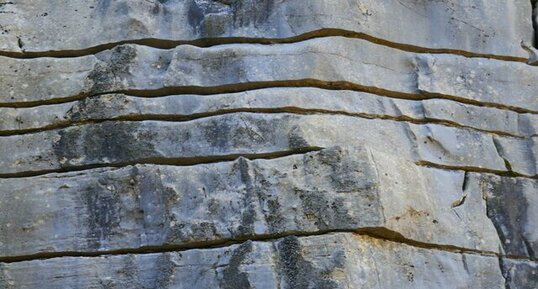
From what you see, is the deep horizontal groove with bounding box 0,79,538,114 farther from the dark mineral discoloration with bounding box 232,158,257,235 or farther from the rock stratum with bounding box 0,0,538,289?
the dark mineral discoloration with bounding box 232,158,257,235

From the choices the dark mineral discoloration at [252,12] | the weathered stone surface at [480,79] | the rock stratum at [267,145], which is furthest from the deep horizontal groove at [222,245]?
the dark mineral discoloration at [252,12]

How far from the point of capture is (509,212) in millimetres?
6688

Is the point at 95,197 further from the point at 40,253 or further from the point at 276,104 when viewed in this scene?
the point at 276,104

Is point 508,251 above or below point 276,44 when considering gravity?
below

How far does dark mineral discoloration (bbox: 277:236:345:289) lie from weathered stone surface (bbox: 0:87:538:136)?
0.90m

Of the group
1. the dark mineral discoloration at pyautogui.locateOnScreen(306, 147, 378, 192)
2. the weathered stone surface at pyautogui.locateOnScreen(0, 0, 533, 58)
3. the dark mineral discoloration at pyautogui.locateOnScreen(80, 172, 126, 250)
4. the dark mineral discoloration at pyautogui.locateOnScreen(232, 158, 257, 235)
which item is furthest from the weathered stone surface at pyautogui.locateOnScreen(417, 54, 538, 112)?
the dark mineral discoloration at pyautogui.locateOnScreen(80, 172, 126, 250)

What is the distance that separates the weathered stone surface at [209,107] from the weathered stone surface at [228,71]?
67mm

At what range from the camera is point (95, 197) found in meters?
6.27

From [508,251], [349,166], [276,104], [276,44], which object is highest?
[276,44]

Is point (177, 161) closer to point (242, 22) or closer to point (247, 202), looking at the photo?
point (247, 202)

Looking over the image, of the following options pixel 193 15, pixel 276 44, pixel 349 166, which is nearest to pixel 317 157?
pixel 349 166

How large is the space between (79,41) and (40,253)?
1.38 metres

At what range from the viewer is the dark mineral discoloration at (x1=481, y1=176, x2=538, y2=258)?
661 centimetres

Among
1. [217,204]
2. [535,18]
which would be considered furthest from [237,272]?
[535,18]
